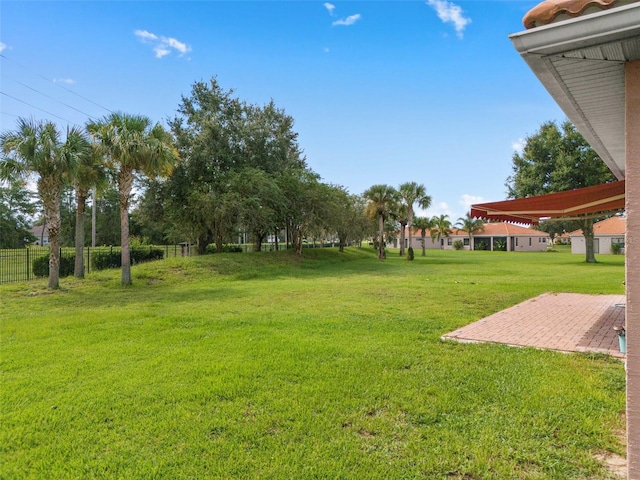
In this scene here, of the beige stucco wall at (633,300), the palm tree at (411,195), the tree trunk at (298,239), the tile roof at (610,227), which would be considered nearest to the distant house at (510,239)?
the tile roof at (610,227)

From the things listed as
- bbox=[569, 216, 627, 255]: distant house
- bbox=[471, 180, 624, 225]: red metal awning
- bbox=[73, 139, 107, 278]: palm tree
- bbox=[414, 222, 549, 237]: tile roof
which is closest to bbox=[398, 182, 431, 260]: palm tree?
bbox=[569, 216, 627, 255]: distant house

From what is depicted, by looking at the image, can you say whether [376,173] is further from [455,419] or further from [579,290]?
[455,419]

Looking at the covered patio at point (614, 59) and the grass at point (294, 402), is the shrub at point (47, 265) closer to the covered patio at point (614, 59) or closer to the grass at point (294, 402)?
the grass at point (294, 402)

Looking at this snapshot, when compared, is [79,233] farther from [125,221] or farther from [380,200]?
[380,200]

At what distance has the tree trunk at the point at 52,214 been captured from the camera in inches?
518

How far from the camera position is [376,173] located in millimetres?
36719

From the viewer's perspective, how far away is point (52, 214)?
1348 centimetres

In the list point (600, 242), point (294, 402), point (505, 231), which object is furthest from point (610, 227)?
point (294, 402)

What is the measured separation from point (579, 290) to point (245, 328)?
1154 cm

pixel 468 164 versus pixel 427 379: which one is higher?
pixel 468 164

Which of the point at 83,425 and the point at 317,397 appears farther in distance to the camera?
the point at 317,397

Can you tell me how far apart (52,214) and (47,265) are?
14.6 feet

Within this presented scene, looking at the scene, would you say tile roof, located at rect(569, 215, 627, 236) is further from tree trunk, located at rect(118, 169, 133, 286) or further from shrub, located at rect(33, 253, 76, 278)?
shrub, located at rect(33, 253, 76, 278)

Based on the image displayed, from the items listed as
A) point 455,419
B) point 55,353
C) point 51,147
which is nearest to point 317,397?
point 455,419
